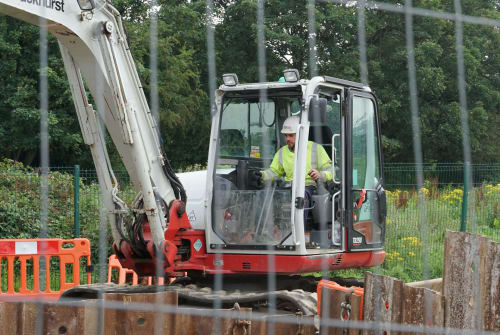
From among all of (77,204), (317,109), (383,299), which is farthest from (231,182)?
(77,204)

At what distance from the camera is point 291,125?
263 inches

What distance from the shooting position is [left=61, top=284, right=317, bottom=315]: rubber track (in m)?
6.10

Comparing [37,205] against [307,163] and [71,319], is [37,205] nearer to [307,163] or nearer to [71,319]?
[307,163]

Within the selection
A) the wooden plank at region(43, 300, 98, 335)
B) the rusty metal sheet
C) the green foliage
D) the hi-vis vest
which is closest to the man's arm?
the hi-vis vest

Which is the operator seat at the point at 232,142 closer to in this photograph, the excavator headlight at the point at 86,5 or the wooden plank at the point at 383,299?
the excavator headlight at the point at 86,5

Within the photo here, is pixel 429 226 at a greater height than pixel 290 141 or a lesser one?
lesser

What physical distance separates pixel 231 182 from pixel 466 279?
307cm

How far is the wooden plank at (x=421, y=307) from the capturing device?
409 centimetres

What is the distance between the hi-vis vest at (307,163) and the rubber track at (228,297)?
2.97 ft

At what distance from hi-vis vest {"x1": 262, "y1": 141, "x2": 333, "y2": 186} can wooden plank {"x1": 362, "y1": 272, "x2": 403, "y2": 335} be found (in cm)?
213

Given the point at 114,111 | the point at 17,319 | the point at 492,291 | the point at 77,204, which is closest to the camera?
the point at 492,291

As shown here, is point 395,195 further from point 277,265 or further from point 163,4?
point 163,4

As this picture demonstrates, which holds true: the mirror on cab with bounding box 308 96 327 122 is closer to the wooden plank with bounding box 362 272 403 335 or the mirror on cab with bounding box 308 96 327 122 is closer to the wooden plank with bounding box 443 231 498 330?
the wooden plank with bounding box 362 272 403 335

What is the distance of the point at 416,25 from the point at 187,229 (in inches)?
136
